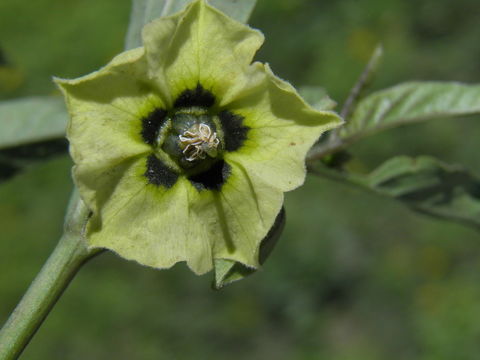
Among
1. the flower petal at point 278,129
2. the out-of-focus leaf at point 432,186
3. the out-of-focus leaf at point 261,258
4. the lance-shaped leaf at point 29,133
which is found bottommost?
the lance-shaped leaf at point 29,133

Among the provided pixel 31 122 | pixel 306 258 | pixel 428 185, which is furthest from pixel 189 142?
pixel 306 258

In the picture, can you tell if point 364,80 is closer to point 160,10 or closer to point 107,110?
point 160,10

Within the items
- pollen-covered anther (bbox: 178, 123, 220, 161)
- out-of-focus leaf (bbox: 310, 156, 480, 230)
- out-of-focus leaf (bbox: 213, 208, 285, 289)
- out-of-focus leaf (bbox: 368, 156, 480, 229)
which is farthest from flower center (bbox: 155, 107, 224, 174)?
out-of-focus leaf (bbox: 368, 156, 480, 229)

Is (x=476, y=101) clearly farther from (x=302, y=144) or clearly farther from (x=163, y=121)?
(x=163, y=121)

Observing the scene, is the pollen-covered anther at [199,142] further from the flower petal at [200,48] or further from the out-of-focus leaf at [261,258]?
the out-of-focus leaf at [261,258]

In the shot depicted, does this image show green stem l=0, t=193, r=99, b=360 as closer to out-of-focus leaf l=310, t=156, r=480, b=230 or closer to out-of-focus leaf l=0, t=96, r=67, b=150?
out-of-focus leaf l=310, t=156, r=480, b=230

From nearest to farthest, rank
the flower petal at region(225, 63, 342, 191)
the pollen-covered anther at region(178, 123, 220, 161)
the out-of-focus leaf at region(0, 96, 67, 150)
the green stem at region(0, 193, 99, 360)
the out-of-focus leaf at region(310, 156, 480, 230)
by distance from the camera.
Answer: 1. the green stem at region(0, 193, 99, 360)
2. the flower petal at region(225, 63, 342, 191)
3. the pollen-covered anther at region(178, 123, 220, 161)
4. the out-of-focus leaf at region(310, 156, 480, 230)
5. the out-of-focus leaf at region(0, 96, 67, 150)

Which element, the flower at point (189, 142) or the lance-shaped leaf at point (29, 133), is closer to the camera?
the flower at point (189, 142)

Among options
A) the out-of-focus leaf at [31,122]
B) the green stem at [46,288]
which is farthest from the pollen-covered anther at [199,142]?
the out-of-focus leaf at [31,122]
